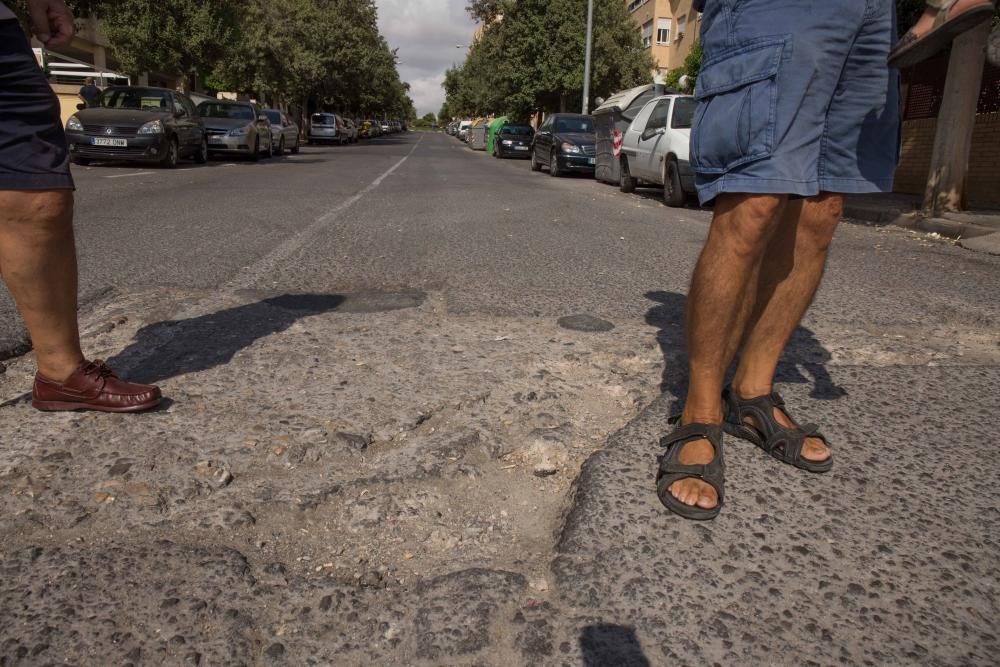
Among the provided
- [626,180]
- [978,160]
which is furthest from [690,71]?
[978,160]

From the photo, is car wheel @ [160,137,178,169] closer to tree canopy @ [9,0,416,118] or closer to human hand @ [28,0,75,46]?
tree canopy @ [9,0,416,118]

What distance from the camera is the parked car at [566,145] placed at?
1730cm

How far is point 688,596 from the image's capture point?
1545 mm

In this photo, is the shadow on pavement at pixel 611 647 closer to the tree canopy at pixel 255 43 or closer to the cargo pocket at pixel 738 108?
the cargo pocket at pixel 738 108

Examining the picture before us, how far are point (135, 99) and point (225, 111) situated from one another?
479 centimetres

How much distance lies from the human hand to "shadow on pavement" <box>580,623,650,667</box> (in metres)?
2.45

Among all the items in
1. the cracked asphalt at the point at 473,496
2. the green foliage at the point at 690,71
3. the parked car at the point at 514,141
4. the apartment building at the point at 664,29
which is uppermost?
the apartment building at the point at 664,29

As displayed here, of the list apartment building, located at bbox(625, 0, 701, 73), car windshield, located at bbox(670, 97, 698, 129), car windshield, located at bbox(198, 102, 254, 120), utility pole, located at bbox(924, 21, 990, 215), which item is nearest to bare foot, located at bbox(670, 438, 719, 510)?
utility pole, located at bbox(924, 21, 990, 215)

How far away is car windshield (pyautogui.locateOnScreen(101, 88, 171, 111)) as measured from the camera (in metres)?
15.1

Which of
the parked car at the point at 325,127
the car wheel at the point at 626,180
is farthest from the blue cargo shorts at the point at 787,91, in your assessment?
the parked car at the point at 325,127

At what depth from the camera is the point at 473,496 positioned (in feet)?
6.41

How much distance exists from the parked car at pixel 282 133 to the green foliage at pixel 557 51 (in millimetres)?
13010

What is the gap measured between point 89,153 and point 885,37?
15.2 metres

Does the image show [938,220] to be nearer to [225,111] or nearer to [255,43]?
[225,111]
